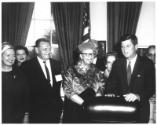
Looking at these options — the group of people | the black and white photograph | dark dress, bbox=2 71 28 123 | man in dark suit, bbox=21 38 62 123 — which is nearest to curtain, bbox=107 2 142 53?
the black and white photograph

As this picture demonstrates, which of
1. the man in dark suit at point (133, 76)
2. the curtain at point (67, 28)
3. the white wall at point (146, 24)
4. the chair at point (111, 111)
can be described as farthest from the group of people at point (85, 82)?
the white wall at point (146, 24)

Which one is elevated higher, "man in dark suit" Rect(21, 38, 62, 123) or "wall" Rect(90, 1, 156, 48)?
"wall" Rect(90, 1, 156, 48)

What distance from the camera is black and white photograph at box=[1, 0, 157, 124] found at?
2721mm

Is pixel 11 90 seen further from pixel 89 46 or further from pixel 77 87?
pixel 89 46

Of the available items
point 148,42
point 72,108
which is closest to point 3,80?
point 72,108

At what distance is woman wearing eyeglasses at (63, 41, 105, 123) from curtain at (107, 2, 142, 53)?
3232 millimetres

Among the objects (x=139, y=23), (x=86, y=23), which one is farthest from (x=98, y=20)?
(x=139, y=23)

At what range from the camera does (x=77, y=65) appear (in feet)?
9.48

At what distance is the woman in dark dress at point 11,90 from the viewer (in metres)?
2.86

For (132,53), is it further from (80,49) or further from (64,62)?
(64,62)

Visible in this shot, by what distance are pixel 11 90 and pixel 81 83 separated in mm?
749

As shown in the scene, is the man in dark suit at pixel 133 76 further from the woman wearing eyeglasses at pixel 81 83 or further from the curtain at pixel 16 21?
the curtain at pixel 16 21

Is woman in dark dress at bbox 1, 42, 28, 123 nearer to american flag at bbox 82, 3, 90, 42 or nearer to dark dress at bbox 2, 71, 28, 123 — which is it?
dark dress at bbox 2, 71, 28, 123

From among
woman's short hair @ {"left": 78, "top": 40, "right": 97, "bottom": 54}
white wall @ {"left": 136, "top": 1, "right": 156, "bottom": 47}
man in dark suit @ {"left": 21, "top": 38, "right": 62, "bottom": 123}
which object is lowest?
man in dark suit @ {"left": 21, "top": 38, "right": 62, "bottom": 123}
